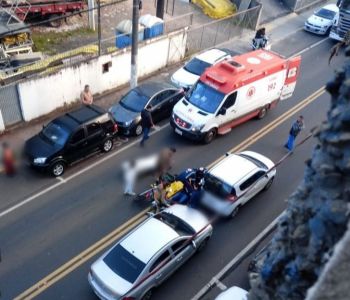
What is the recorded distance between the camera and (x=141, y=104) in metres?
16.0

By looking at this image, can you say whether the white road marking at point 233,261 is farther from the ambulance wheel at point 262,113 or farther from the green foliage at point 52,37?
the green foliage at point 52,37

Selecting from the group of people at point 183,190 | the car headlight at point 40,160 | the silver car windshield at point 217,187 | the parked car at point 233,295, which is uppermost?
the parked car at point 233,295

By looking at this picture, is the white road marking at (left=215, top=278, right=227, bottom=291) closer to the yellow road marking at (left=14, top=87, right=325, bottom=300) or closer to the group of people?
the group of people

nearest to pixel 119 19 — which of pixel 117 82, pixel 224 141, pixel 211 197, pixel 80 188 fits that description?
pixel 117 82

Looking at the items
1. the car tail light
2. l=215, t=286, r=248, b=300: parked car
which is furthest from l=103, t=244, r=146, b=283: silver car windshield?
the car tail light

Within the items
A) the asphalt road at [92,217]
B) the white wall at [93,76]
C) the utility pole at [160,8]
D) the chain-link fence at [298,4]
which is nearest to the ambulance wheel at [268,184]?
the asphalt road at [92,217]

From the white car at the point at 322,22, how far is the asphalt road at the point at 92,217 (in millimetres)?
11048

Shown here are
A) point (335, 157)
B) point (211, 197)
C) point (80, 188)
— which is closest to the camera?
point (335, 157)

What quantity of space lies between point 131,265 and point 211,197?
3.52 metres

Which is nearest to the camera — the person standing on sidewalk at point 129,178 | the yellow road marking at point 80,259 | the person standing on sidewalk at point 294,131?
the yellow road marking at point 80,259

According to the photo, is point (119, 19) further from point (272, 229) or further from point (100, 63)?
point (272, 229)

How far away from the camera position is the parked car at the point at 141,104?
15672 millimetres

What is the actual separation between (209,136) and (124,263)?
280 inches

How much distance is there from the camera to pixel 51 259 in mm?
11109
